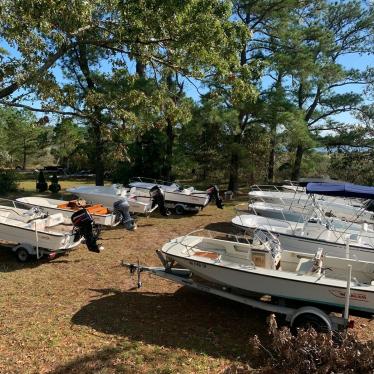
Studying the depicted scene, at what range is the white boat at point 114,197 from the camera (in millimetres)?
13609

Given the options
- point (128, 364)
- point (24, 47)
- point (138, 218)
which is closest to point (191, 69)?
point (24, 47)

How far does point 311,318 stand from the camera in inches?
230

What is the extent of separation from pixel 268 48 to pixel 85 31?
1274cm

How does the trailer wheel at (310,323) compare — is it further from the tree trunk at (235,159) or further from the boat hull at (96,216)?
the tree trunk at (235,159)

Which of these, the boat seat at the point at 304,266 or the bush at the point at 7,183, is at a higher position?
the bush at the point at 7,183

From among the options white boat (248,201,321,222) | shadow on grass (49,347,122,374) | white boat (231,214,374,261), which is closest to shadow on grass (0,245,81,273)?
shadow on grass (49,347,122,374)

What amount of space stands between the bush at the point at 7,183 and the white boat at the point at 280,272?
1373 cm

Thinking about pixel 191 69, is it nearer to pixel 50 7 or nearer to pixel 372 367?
pixel 50 7

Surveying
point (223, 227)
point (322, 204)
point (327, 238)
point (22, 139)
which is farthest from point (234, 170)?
point (22, 139)

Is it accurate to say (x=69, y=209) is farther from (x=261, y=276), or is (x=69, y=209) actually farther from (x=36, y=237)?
(x=261, y=276)

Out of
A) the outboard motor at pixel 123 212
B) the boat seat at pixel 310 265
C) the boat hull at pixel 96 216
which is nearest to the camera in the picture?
the boat seat at pixel 310 265

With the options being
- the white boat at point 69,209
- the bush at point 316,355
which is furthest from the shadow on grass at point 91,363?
the white boat at point 69,209

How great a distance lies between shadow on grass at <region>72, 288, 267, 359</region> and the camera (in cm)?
584

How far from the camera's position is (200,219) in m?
14.7
